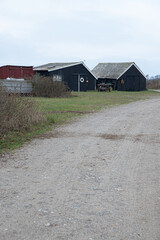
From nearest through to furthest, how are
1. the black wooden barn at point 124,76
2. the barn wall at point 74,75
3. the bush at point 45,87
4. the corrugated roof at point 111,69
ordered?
the bush at point 45,87
the barn wall at point 74,75
the black wooden barn at point 124,76
the corrugated roof at point 111,69

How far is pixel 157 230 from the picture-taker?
149 inches

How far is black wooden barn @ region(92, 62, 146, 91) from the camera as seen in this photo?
159 ft

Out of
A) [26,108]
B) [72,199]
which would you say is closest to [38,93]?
[26,108]

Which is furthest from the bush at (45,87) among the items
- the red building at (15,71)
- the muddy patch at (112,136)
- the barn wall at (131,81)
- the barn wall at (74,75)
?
the barn wall at (131,81)

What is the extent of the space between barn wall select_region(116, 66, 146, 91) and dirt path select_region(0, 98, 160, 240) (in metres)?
40.1

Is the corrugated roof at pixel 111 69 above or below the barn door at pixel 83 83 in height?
above

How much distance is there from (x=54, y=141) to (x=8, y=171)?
3.17 meters

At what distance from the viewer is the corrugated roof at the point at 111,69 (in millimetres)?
48531

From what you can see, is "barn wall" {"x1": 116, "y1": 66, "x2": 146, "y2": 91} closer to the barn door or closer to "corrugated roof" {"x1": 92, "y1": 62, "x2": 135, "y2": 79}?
"corrugated roof" {"x1": 92, "y1": 62, "x2": 135, "y2": 79}

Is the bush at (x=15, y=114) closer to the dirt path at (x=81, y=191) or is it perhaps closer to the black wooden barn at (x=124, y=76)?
the dirt path at (x=81, y=191)

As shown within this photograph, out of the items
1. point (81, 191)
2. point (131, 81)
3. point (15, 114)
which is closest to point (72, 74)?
point (131, 81)

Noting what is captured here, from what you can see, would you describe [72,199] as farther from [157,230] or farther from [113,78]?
[113,78]

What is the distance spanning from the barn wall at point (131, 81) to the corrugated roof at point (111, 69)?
2.38 feet

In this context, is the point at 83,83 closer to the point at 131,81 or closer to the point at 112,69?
the point at 112,69
